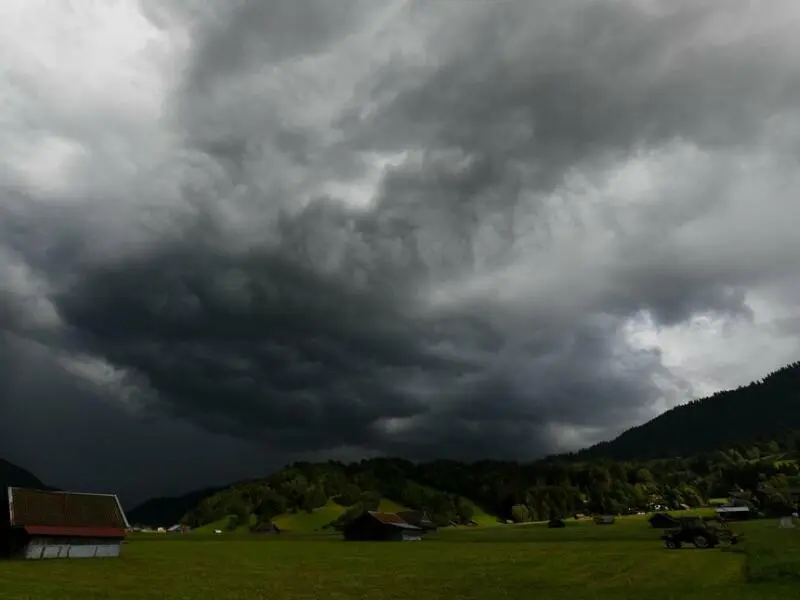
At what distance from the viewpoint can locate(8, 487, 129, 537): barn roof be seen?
71438 mm

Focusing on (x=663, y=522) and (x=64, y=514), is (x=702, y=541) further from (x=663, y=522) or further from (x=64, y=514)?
(x=64, y=514)

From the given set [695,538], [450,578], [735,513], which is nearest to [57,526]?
[450,578]

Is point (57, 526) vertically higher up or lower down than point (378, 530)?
higher up

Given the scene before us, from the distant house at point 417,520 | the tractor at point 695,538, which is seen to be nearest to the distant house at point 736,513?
the distant house at point 417,520

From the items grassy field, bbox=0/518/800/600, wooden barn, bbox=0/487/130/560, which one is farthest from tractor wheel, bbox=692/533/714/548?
wooden barn, bbox=0/487/130/560

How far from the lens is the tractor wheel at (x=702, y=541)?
64.3 m

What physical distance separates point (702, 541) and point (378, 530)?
69.5 meters

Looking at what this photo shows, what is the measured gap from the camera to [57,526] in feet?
241

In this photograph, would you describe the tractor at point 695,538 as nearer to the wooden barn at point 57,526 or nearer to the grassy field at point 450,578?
the grassy field at point 450,578

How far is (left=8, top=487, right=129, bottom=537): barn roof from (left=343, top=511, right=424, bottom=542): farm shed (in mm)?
50441

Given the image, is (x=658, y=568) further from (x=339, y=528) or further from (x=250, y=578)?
(x=339, y=528)

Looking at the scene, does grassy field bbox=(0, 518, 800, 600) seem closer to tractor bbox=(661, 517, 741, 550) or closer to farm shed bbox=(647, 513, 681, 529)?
tractor bbox=(661, 517, 741, 550)

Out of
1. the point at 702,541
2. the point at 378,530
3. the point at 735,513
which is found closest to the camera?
the point at 702,541

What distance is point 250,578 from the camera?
4378 centimetres
